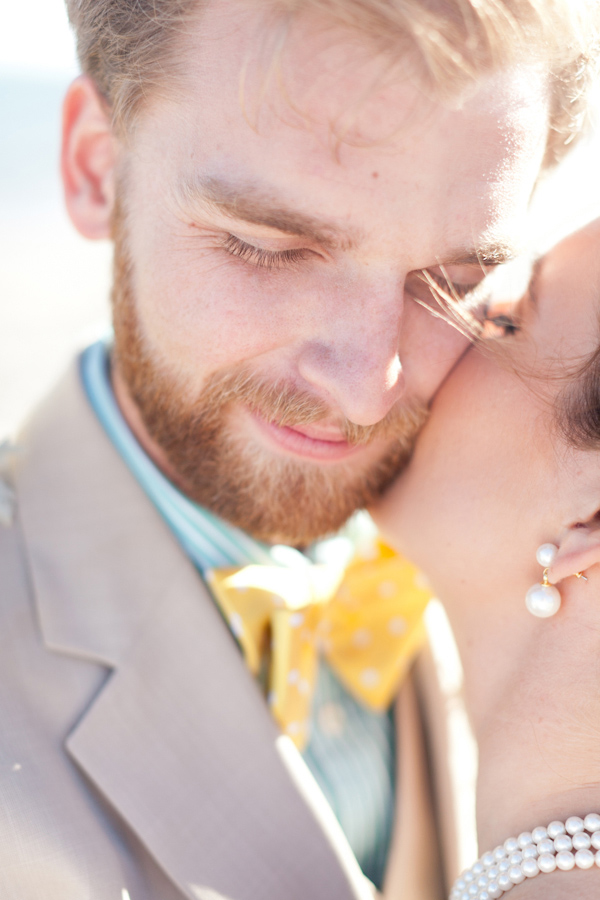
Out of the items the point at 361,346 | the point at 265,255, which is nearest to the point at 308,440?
the point at 361,346

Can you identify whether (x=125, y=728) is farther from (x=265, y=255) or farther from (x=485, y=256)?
(x=485, y=256)

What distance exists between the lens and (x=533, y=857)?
4.27 ft

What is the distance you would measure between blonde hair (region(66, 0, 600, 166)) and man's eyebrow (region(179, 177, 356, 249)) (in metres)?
0.29

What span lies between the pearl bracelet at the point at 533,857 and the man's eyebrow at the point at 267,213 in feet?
3.70

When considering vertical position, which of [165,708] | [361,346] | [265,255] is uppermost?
[265,255]

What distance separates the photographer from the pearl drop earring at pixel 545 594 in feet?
4.33

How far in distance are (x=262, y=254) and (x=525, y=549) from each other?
77cm

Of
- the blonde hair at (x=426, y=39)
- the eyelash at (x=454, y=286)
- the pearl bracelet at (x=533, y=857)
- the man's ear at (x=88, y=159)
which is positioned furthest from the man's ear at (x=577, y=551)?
the man's ear at (x=88, y=159)

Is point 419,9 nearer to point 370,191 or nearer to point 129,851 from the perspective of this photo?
point 370,191

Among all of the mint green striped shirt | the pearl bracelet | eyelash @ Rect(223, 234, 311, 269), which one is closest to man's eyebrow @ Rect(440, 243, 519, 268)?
eyelash @ Rect(223, 234, 311, 269)

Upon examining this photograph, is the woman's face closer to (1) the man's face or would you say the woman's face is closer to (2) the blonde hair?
(1) the man's face

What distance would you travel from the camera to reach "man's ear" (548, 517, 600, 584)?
4.10 ft

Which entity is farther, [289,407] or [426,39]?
[289,407]

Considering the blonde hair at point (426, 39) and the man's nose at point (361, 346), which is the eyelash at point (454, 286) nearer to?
the man's nose at point (361, 346)
